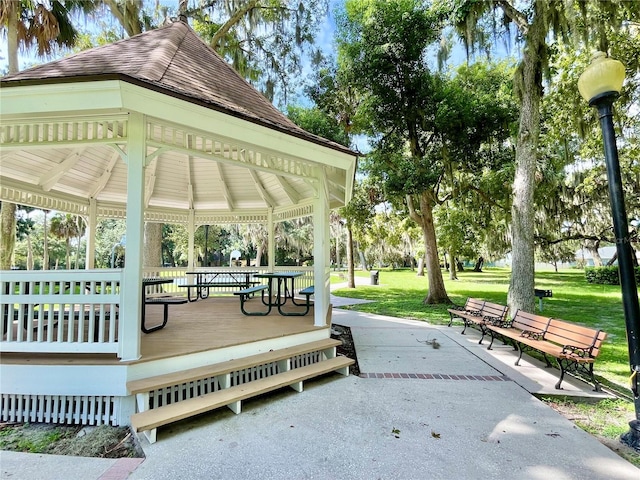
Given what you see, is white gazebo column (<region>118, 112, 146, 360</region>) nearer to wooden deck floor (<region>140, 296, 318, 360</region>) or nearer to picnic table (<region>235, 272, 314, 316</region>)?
wooden deck floor (<region>140, 296, 318, 360</region>)

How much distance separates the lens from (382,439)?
2.84 metres

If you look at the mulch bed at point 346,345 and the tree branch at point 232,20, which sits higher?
the tree branch at point 232,20

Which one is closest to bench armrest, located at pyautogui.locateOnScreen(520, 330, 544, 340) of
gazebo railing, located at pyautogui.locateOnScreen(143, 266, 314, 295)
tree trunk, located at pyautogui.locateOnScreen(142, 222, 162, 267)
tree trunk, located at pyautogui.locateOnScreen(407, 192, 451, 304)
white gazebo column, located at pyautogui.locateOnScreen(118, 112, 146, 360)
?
gazebo railing, located at pyautogui.locateOnScreen(143, 266, 314, 295)

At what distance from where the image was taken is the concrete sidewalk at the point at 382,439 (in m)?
2.40

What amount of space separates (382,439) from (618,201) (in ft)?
10.7

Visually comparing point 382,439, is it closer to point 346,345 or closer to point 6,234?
point 346,345

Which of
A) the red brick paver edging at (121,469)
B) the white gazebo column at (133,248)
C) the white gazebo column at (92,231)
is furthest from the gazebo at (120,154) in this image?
the white gazebo column at (92,231)

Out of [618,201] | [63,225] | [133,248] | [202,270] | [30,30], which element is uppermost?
[30,30]

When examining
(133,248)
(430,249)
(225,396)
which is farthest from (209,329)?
(430,249)

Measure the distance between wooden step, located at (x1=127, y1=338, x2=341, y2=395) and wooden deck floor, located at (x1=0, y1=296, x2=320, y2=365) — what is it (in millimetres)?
201

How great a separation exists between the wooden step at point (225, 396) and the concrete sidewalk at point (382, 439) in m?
0.18

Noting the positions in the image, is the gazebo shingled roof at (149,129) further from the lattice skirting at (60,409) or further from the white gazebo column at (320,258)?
the lattice skirting at (60,409)

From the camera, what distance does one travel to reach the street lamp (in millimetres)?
2936

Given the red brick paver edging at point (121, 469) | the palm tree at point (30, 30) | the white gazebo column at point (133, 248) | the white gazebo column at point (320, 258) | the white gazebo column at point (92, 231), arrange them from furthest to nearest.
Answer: the palm tree at point (30, 30), the white gazebo column at point (92, 231), the white gazebo column at point (320, 258), the white gazebo column at point (133, 248), the red brick paver edging at point (121, 469)
